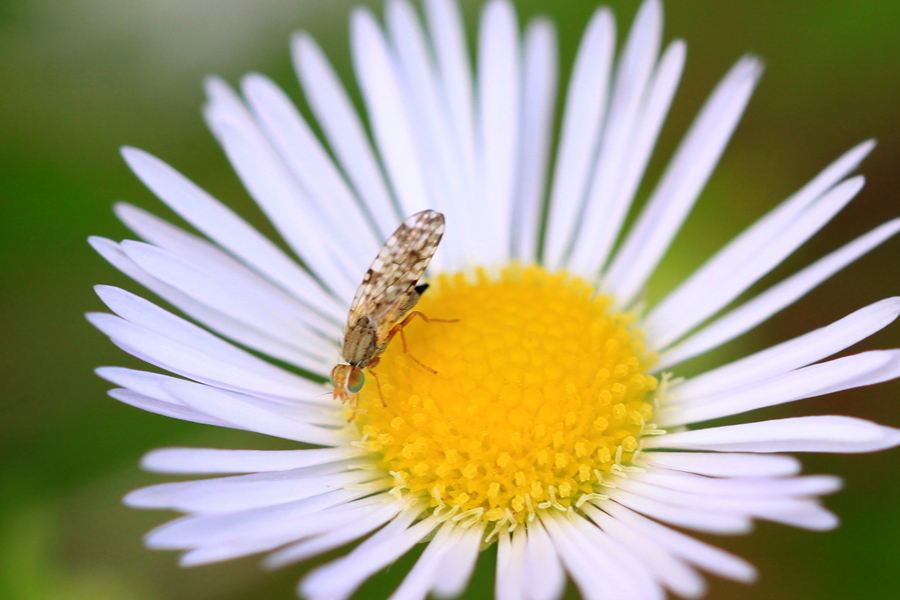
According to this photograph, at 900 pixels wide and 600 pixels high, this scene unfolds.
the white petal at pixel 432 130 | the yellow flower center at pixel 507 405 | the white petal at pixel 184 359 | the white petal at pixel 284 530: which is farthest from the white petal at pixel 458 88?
the white petal at pixel 284 530

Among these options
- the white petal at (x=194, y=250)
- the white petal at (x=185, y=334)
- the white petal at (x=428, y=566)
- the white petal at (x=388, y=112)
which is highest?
the white petal at (x=388, y=112)

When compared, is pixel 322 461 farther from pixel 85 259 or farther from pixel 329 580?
pixel 85 259

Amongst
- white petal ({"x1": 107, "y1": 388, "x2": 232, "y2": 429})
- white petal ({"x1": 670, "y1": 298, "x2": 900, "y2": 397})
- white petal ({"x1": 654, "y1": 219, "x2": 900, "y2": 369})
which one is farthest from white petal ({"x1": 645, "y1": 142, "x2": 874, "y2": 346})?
Answer: white petal ({"x1": 107, "y1": 388, "x2": 232, "y2": 429})

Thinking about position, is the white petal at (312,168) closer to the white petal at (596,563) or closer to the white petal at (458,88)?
A: the white petal at (458,88)

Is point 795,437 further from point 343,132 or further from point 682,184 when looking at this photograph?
point 343,132

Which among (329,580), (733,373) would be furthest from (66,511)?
(733,373)

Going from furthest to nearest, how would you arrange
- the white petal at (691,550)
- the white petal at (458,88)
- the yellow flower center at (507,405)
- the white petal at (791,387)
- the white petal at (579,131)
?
the white petal at (458,88) < the white petal at (579,131) < the yellow flower center at (507,405) < the white petal at (791,387) < the white petal at (691,550)

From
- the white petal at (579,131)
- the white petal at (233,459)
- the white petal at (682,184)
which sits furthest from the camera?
the white petal at (579,131)

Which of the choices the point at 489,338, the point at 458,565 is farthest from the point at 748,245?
the point at 458,565
